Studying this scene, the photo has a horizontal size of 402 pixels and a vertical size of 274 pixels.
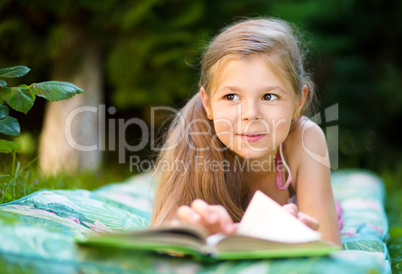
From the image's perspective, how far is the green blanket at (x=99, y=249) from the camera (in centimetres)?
89

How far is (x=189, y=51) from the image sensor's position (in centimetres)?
349

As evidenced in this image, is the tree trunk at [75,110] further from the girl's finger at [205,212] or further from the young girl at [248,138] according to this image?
the girl's finger at [205,212]

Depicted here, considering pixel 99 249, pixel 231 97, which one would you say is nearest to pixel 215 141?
pixel 231 97

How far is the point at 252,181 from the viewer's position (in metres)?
1.82

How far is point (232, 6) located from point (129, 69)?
1084 millimetres

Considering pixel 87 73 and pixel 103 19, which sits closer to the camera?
pixel 103 19

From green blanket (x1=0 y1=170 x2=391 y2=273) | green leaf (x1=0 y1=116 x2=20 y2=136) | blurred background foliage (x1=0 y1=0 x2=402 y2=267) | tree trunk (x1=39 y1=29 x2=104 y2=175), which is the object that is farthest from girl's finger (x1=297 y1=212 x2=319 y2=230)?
tree trunk (x1=39 y1=29 x2=104 y2=175)

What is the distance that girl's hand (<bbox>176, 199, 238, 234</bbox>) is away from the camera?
101 cm

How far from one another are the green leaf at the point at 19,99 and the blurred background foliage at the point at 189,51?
0.78m

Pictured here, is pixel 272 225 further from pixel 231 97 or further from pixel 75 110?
pixel 75 110

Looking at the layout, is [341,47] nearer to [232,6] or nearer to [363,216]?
[232,6]

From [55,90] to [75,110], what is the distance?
258cm

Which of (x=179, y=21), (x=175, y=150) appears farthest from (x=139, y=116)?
(x=175, y=150)

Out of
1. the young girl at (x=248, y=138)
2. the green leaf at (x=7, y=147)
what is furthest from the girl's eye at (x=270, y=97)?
the green leaf at (x=7, y=147)
